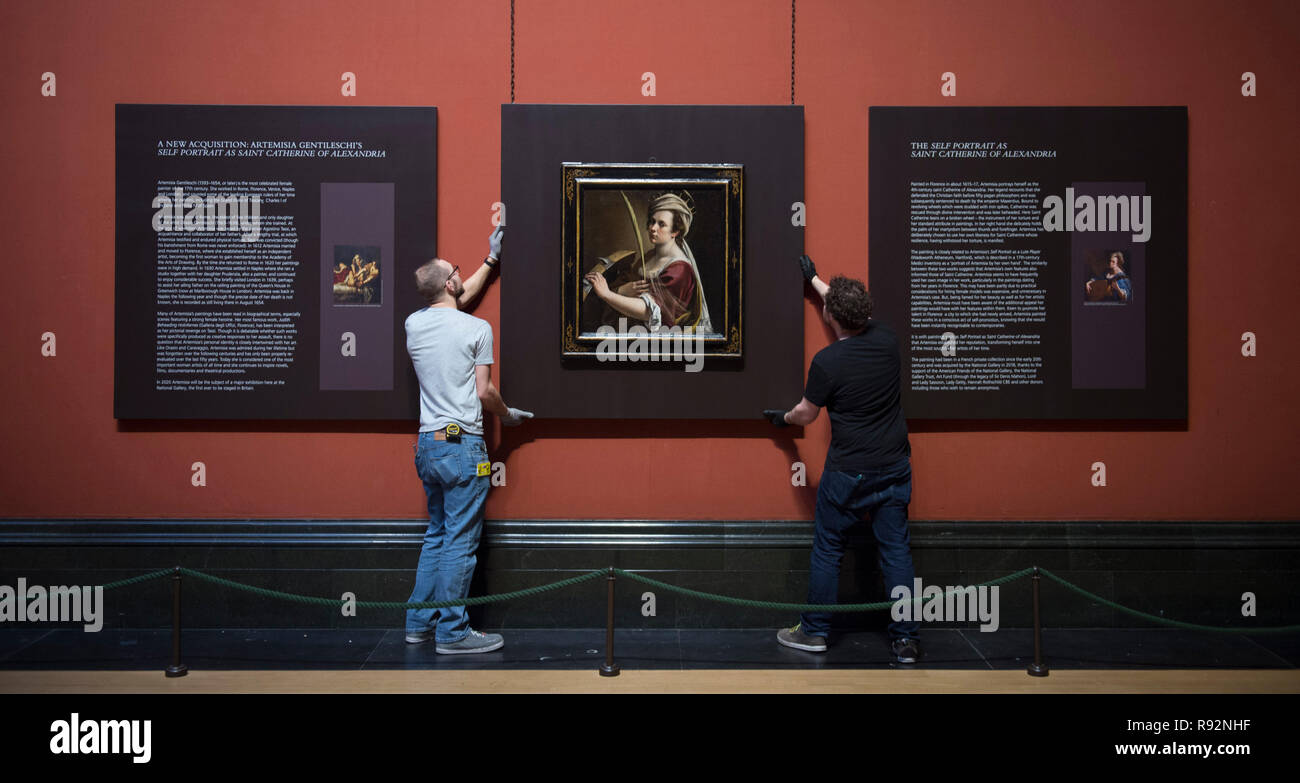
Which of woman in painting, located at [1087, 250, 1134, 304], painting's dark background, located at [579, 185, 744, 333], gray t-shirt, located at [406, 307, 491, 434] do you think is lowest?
gray t-shirt, located at [406, 307, 491, 434]

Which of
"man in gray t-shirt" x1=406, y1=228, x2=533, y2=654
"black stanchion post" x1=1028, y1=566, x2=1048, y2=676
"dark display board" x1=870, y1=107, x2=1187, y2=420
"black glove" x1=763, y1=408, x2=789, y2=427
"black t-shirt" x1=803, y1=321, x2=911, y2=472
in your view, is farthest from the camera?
"dark display board" x1=870, y1=107, x2=1187, y2=420

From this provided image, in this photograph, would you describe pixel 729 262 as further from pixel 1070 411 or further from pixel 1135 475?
pixel 1135 475

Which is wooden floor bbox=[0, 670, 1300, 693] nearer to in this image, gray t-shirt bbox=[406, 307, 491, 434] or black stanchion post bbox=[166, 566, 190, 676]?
black stanchion post bbox=[166, 566, 190, 676]

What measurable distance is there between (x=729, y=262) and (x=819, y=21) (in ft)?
5.98

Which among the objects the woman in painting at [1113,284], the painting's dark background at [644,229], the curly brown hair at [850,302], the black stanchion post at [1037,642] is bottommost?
the black stanchion post at [1037,642]

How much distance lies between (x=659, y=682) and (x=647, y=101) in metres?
3.88

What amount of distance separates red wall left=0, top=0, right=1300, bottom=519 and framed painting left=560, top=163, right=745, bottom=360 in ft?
1.73

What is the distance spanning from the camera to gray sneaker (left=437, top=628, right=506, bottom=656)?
5453 millimetres

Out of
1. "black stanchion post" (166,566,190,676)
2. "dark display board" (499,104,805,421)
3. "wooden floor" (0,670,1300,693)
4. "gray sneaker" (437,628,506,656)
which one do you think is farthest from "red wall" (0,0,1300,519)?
"wooden floor" (0,670,1300,693)

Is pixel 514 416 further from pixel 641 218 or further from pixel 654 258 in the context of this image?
pixel 641 218

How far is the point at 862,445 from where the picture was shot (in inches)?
209

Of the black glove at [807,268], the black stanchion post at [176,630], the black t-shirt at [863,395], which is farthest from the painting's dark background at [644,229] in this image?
the black stanchion post at [176,630]

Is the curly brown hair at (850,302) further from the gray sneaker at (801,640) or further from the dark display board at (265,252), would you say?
the dark display board at (265,252)

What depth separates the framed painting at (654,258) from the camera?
19.5 ft
